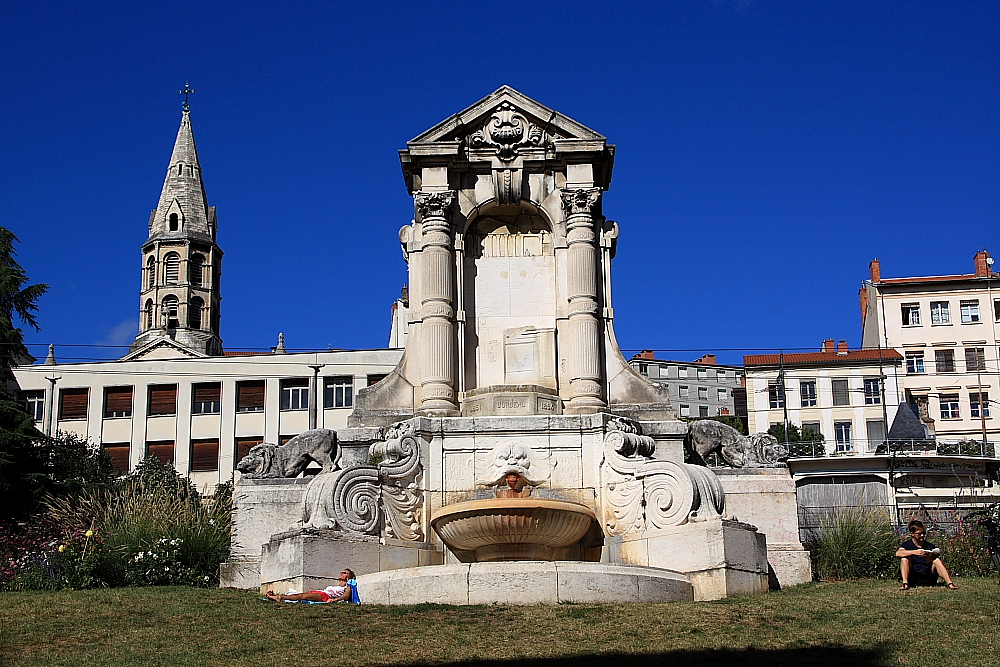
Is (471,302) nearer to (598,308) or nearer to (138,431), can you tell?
(598,308)

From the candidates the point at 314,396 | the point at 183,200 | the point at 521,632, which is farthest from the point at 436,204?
the point at 183,200

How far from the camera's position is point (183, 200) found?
114 m

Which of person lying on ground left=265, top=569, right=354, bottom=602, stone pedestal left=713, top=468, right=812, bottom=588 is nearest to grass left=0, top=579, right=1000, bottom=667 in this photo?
person lying on ground left=265, top=569, right=354, bottom=602

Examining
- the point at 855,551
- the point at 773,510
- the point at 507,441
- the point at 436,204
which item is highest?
the point at 436,204

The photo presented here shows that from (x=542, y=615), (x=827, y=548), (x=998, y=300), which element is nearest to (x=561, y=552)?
(x=827, y=548)

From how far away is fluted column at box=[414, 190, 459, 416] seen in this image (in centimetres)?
2256

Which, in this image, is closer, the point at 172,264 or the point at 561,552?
the point at 561,552

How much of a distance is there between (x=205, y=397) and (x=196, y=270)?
45.2 m

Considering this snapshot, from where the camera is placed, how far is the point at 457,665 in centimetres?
1136

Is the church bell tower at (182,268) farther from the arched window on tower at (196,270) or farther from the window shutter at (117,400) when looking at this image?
the window shutter at (117,400)

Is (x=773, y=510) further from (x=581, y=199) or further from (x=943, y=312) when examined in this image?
(x=943, y=312)

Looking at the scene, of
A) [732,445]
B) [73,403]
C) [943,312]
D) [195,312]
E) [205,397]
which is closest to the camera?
[732,445]

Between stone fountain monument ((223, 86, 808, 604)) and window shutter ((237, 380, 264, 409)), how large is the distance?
47.1 m

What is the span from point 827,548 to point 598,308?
19.8ft
